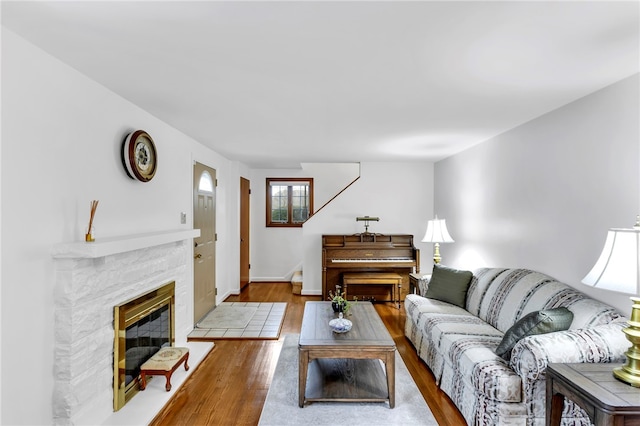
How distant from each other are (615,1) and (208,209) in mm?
4227

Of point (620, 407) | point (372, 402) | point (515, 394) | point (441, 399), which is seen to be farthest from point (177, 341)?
point (620, 407)

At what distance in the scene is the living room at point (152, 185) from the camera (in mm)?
1636

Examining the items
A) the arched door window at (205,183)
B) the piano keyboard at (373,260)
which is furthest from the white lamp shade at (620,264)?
the arched door window at (205,183)

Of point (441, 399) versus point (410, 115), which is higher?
point (410, 115)

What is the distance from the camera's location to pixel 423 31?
60.5 inches

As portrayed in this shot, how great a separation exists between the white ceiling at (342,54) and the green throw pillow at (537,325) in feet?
4.99

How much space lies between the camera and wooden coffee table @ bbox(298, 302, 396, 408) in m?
2.33

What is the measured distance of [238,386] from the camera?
8.81 feet

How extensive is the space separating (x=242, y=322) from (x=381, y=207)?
9.41ft

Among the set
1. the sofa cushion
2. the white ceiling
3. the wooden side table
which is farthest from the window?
the wooden side table

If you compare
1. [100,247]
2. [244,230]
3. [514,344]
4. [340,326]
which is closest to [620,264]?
[514,344]

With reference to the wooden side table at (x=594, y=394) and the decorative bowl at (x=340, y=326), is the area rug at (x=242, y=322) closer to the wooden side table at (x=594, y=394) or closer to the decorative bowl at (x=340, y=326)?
the decorative bowl at (x=340, y=326)

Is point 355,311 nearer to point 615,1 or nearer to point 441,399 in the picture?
point 441,399

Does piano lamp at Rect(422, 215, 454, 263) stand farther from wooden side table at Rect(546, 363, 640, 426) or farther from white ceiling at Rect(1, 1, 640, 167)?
wooden side table at Rect(546, 363, 640, 426)
